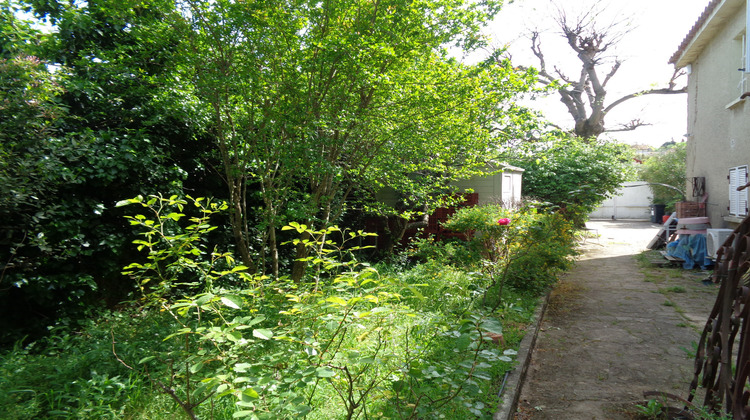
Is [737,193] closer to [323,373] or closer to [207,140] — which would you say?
[207,140]

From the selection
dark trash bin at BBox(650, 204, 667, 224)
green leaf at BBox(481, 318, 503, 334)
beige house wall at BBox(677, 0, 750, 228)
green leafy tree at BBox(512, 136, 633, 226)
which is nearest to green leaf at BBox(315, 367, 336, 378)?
green leaf at BBox(481, 318, 503, 334)

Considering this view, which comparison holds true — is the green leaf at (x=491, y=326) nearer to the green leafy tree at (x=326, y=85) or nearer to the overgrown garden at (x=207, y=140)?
the overgrown garden at (x=207, y=140)

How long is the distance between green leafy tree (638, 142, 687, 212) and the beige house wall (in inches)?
471

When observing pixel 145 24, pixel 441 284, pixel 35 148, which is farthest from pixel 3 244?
pixel 441 284

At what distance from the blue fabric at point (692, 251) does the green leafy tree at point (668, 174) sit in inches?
557

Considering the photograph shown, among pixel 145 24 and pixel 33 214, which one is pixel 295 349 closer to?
pixel 33 214

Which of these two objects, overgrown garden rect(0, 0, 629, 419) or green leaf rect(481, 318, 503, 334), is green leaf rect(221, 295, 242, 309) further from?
overgrown garden rect(0, 0, 629, 419)

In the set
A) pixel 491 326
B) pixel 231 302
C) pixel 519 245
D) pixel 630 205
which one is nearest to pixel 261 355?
pixel 231 302

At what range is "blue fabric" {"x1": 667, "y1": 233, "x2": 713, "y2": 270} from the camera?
8.71m

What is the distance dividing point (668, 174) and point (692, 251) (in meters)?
16.6

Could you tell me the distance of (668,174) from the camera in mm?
22422

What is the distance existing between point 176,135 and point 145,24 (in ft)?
4.71

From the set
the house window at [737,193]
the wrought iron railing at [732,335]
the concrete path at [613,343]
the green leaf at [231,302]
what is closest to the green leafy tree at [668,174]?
the house window at [737,193]

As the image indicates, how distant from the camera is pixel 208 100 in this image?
15.3ft
